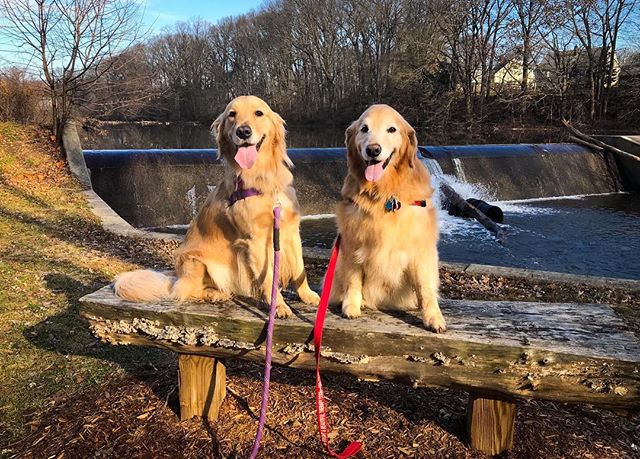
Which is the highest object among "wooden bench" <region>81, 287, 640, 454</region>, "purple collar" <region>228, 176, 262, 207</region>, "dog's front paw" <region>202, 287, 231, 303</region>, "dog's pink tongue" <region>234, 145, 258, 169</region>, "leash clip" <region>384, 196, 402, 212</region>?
"dog's pink tongue" <region>234, 145, 258, 169</region>

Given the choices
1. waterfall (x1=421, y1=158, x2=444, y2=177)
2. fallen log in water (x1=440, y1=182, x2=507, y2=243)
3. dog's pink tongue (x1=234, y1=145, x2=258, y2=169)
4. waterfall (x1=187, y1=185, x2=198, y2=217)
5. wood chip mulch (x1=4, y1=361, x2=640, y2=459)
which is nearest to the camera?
wood chip mulch (x1=4, y1=361, x2=640, y2=459)

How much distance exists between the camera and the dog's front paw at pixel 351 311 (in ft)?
9.06

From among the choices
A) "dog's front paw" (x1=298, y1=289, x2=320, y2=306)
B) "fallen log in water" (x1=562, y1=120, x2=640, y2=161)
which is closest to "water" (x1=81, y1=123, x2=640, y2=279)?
"fallen log in water" (x1=562, y1=120, x2=640, y2=161)

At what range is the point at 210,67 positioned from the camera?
61.5 m

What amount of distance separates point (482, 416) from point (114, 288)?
232 centimetres

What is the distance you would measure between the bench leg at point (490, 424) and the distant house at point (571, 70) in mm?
33713

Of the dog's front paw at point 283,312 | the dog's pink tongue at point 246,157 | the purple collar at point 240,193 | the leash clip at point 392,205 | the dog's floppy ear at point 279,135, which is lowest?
the dog's front paw at point 283,312

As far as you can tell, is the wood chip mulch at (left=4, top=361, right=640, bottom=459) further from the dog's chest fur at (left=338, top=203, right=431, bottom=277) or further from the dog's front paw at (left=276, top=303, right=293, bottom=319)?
the dog's chest fur at (left=338, top=203, right=431, bottom=277)

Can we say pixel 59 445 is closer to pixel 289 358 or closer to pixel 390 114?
pixel 289 358

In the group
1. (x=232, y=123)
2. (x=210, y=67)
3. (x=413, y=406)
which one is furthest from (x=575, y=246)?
(x=210, y=67)

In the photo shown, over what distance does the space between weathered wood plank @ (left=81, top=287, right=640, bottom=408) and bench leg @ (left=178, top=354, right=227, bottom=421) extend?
0.20 meters

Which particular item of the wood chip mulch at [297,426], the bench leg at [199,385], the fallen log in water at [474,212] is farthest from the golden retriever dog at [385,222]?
the fallen log in water at [474,212]

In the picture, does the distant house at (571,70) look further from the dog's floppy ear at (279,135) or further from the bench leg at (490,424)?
the bench leg at (490,424)

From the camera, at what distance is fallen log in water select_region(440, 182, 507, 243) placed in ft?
32.6
